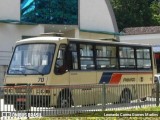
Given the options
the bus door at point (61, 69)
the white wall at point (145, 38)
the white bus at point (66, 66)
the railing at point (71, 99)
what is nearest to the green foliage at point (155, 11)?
the white wall at point (145, 38)

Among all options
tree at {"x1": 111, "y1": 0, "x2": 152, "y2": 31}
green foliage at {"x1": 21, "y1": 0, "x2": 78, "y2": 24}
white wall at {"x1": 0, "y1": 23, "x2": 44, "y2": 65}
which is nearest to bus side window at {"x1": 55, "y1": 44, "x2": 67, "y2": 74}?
white wall at {"x1": 0, "y1": 23, "x2": 44, "y2": 65}

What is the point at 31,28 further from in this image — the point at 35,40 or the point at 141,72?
the point at 35,40

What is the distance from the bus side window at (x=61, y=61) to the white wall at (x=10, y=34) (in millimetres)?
14710

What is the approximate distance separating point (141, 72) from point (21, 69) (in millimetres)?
7172

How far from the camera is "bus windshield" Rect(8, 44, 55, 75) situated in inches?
702

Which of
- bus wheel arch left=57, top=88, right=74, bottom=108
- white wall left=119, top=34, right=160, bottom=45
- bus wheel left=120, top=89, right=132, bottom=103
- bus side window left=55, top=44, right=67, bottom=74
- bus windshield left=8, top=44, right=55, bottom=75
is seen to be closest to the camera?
bus wheel arch left=57, top=88, right=74, bottom=108

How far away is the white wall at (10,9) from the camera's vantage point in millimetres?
32375

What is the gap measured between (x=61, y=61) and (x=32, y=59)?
1174 mm

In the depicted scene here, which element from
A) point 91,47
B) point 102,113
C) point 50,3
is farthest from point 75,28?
point 102,113

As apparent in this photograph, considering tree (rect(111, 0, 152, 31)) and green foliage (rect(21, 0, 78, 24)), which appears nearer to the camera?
green foliage (rect(21, 0, 78, 24))

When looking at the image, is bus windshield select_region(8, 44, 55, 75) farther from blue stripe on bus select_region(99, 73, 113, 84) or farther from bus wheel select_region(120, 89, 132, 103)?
blue stripe on bus select_region(99, 73, 113, 84)

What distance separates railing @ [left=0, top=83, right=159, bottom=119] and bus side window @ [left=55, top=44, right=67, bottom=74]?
213cm

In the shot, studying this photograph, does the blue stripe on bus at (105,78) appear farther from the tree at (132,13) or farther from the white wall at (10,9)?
the tree at (132,13)

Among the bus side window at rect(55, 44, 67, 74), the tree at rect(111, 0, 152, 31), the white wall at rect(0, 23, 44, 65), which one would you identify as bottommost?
the bus side window at rect(55, 44, 67, 74)
